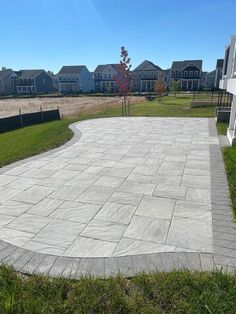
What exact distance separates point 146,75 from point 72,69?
22.1 metres

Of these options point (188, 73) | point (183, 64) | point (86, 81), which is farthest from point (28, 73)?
point (188, 73)

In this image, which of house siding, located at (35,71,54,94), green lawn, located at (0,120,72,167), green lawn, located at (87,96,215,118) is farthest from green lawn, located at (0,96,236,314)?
house siding, located at (35,71,54,94)

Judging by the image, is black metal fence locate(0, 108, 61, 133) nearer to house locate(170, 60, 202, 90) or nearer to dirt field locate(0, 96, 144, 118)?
dirt field locate(0, 96, 144, 118)

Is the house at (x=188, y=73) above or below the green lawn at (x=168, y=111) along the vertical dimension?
above

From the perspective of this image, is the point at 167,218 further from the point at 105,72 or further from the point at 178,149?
the point at 105,72

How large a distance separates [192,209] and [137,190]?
1227 millimetres

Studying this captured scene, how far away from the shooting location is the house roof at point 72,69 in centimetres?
7388

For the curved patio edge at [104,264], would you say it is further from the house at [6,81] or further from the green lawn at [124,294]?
the house at [6,81]

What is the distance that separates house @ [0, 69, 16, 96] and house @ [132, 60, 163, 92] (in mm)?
36514

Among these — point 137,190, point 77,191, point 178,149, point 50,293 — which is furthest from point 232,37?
point 50,293

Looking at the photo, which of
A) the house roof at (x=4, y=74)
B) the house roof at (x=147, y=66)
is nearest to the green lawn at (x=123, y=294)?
the house roof at (x=147, y=66)

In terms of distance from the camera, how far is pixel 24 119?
1653 centimetres

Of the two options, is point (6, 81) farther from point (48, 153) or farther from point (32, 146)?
point (48, 153)

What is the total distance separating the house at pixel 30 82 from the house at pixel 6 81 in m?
1.13
